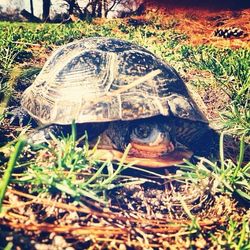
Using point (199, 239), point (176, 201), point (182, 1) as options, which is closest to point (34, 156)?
point (176, 201)

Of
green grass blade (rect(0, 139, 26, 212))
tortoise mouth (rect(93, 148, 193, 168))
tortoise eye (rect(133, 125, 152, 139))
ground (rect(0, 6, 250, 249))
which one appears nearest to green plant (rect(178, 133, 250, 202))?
ground (rect(0, 6, 250, 249))

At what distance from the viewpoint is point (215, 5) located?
14.0 m

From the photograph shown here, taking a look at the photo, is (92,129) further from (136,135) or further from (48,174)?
(48,174)

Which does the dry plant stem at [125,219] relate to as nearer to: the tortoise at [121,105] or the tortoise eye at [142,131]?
the tortoise at [121,105]

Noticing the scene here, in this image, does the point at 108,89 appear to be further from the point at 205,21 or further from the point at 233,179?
the point at 205,21

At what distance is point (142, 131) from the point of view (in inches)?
91.7

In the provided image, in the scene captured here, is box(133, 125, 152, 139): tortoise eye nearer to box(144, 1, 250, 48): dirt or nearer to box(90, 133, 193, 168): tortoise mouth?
box(90, 133, 193, 168): tortoise mouth

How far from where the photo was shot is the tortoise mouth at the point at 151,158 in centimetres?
207

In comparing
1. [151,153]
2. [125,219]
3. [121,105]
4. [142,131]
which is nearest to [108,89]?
[121,105]

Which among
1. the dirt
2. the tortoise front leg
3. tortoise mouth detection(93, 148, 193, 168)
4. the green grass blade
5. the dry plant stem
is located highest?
the dirt

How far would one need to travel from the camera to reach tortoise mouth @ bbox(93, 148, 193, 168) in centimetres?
207

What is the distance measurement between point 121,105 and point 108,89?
6.6 inches

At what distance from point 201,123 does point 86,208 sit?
1234 mm

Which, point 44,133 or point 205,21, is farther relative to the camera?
point 205,21
